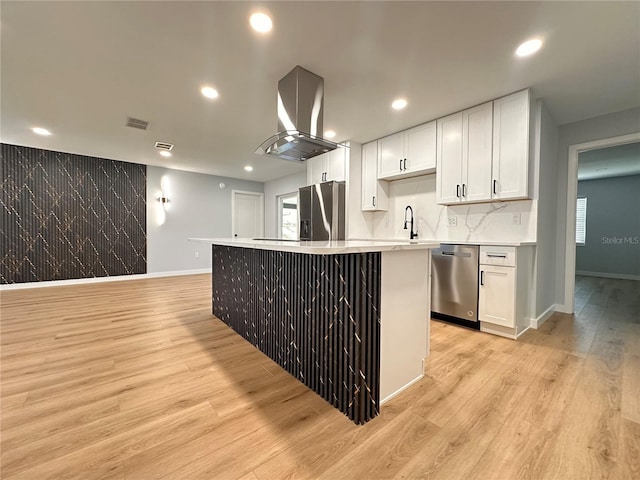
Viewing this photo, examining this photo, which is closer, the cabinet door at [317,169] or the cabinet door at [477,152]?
the cabinet door at [477,152]

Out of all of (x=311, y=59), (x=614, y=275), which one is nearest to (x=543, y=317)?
(x=311, y=59)

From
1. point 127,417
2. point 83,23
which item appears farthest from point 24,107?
point 127,417

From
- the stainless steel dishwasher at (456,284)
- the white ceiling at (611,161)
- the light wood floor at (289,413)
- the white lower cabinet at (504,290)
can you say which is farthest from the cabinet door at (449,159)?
the white ceiling at (611,161)

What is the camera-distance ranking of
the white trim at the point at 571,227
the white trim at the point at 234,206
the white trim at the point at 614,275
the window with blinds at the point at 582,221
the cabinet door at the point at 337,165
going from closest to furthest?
the white trim at the point at 571,227, the cabinet door at the point at 337,165, the white trim at the point at 614,275, the window with blinds at the point at 582,221, the white trim at the point at 234,206

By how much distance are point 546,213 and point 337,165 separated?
2.91 m

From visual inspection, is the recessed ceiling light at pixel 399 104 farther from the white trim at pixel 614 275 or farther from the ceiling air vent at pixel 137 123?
the white trim at pixel 614 275

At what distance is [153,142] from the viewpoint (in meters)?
4.38

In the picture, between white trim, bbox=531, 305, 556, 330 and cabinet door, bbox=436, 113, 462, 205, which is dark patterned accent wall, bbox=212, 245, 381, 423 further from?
white trim, bbox=531, 305, 556, 330

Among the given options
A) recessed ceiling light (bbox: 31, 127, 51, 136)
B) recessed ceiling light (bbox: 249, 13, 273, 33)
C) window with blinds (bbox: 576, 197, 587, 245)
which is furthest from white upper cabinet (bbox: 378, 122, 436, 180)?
window with blinds (bbox: 576, 197, 587, 245)

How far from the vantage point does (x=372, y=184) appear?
4.26 m

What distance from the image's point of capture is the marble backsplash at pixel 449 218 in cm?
296

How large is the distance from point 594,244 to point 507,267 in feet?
20.5

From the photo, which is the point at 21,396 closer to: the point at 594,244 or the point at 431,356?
the point at 431,356

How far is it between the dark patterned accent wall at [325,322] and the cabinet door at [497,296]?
5.99 ft
